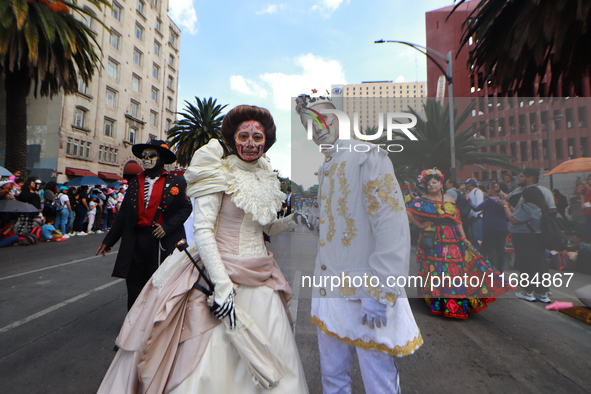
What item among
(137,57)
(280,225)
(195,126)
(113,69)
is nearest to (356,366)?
(280,225)

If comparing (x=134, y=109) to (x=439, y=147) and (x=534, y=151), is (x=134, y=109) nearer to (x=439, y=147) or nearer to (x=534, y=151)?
(x=439, y=147)

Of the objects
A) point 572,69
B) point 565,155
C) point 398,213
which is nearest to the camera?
point 398,213

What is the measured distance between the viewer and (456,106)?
262cm

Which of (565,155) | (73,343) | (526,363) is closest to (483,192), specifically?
(565,155)

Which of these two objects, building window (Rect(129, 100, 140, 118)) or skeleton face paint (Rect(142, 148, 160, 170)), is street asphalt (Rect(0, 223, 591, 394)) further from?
building window (Rect(129, 100, 140, 118))

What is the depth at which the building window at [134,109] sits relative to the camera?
1167 inches

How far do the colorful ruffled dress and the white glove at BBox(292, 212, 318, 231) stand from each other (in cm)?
199

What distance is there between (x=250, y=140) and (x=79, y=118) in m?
28.9

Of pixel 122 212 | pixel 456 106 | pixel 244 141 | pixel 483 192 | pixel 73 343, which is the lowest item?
pixel 73 343

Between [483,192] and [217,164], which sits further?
[483,192]

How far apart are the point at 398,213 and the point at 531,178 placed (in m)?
2.41

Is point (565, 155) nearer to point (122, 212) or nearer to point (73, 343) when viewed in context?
point (122, 212)

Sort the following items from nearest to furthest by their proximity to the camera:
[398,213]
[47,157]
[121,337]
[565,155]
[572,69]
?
[398,213] → [121,337] → [565,155] → [572,69] → [47,157]

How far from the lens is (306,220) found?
1.95m
